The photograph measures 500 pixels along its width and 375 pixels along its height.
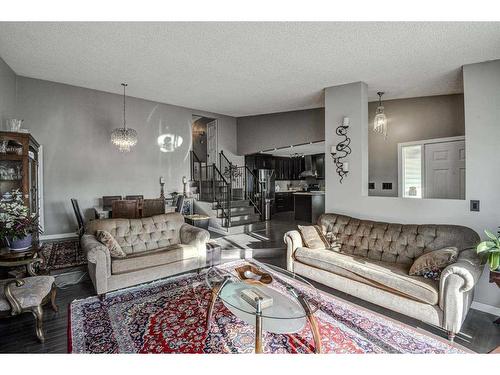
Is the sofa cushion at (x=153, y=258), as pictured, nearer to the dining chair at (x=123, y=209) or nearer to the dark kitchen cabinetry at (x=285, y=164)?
the dining chair at (x=123, y=209)

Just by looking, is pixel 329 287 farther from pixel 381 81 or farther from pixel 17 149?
pixel 17 149

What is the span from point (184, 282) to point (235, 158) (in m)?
5.21

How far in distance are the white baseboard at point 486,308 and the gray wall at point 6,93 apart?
687 cm

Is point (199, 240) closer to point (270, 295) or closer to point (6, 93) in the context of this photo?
point (270, 295)

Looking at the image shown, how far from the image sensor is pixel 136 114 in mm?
6297

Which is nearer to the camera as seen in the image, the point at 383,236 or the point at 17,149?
the point at 383,236

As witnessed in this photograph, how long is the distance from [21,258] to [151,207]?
79.3 inches

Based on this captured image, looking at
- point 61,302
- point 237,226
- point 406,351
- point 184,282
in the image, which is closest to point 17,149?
point 61,302

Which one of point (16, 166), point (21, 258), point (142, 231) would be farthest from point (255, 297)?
point (16, 166)

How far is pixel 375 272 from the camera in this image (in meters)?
2.75

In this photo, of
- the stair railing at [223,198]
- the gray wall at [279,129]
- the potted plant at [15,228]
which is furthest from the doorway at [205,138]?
the potted plant at [15,228]

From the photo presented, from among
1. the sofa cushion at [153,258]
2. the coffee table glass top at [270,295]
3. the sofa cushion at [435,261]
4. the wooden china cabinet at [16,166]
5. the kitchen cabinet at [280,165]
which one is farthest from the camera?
the kitchen cabinet at [280,165]

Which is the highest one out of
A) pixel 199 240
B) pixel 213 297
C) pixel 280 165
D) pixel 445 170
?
pixel 280 165

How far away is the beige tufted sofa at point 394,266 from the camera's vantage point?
2.27 meters
